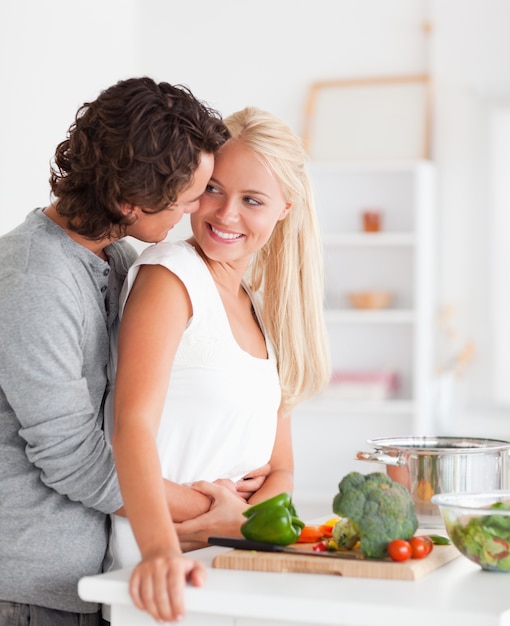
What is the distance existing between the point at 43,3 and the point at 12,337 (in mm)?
3114

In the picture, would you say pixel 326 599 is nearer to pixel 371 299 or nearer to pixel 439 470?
pixel 439 470

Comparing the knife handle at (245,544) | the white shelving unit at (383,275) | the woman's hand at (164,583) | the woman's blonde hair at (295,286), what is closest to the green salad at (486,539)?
the knife handle at (245,544)

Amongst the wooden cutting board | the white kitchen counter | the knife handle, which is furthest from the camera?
the knife handle

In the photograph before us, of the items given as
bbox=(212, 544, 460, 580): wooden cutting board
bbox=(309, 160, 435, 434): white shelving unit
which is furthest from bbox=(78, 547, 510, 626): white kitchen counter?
bbox=(309, 160, 435, 434): white shelving unit

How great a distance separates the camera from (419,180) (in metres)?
A: 5.16

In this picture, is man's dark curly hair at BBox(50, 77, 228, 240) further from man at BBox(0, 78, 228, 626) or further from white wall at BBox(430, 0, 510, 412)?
white wall at BBox(430, 0, 510, 412)

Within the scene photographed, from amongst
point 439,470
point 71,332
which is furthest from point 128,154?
point 439,470

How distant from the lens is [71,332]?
1645 mm

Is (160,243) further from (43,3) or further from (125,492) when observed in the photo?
(43,3)

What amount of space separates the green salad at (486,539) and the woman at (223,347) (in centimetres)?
42

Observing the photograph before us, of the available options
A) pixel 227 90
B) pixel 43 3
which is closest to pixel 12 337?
pixel 43 3

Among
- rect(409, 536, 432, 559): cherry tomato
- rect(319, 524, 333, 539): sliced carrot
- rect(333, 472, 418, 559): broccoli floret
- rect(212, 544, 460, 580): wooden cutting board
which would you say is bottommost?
rect(319, 524, 333, 539): sliced carrot

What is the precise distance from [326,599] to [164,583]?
0.23m

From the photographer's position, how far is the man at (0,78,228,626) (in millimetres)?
1609
